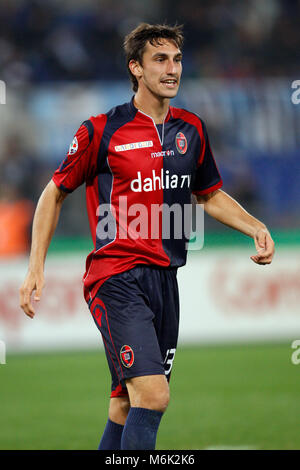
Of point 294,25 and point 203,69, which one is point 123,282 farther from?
point 294,25

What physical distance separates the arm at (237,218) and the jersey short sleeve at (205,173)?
7cm

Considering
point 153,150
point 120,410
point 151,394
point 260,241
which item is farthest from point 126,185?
point 120,410

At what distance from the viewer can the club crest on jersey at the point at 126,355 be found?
422cm

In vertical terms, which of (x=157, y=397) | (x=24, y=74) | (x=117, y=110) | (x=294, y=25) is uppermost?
(x=294, y=25)

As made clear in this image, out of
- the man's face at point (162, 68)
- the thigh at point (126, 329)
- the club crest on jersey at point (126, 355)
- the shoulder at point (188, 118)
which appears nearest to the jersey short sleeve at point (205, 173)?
the shoulder at point (188, 118)

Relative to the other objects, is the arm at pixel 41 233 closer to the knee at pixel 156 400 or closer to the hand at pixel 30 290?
the hand at pixel 30 290

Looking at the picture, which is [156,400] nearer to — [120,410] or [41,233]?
[120,410]

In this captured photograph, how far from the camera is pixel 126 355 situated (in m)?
Result: 4.25

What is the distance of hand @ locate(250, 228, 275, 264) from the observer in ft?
14.8

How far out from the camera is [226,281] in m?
10.8

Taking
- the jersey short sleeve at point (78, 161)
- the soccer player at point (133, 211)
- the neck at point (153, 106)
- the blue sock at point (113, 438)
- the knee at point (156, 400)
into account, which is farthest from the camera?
the neck at point (153, 106)

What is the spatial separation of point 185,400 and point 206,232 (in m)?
3.90
